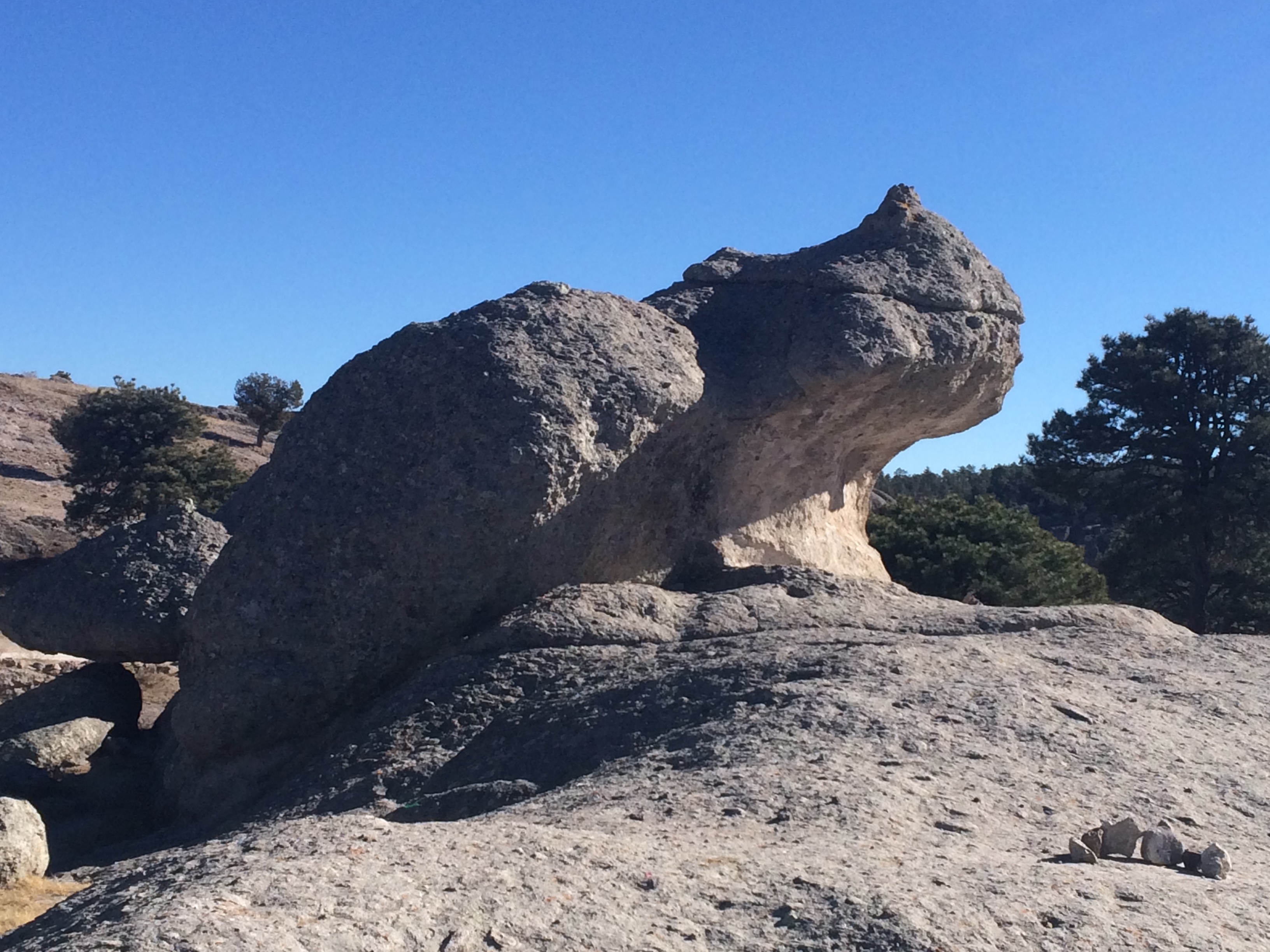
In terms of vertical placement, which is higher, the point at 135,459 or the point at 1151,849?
the point at 135,459

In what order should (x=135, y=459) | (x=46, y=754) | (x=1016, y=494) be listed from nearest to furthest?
(x=46, y=754) < (x=135, y=459) < (x=1016, y=494)

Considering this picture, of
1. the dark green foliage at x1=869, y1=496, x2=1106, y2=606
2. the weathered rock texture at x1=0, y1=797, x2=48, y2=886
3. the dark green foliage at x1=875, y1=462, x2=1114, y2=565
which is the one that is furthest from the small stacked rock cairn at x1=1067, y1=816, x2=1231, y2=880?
the dark green foliage at x1=875, y1=462, x2=1114, y2=565

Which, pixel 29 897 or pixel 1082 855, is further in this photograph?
pixel 29 897

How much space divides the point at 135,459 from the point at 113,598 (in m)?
18.6

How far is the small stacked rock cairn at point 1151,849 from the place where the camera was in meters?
4.17

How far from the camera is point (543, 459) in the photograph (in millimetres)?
7070

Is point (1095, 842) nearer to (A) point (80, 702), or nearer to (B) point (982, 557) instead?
(A) point (80, 702)

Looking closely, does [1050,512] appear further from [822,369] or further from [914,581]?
[822,369]

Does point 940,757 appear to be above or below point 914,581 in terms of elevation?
below

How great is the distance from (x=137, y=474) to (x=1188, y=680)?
22542 millimetres

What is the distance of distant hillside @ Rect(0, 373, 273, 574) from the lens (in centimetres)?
2155

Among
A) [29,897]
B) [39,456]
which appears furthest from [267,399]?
[29,897]

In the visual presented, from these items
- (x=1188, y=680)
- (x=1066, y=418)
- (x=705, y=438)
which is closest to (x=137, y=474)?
(x=1066, y=418)

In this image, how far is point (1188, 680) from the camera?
6.87 m
